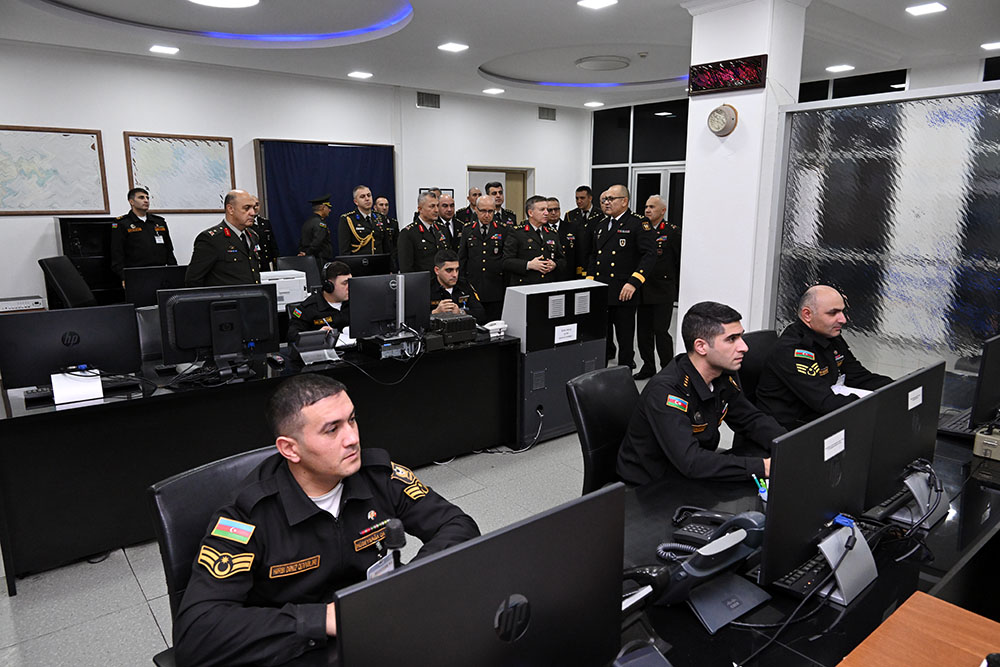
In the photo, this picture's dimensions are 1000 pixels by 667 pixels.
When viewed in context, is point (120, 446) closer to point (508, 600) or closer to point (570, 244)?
point (508, 600)

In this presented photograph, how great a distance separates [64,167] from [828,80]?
867 centimetres

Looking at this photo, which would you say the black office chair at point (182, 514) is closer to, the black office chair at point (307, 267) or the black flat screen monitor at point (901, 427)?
the black flat screen monitor at point (901, 427)

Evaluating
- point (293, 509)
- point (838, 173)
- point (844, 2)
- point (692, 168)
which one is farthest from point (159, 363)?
point (844, 2)

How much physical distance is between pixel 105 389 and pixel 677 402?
7.95 ft

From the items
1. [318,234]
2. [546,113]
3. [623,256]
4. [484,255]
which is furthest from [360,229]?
[546,113]

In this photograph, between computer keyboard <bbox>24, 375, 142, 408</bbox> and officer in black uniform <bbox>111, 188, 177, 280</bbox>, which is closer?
computer keyboard <bbox>24, 375, 142, 408</bbox>

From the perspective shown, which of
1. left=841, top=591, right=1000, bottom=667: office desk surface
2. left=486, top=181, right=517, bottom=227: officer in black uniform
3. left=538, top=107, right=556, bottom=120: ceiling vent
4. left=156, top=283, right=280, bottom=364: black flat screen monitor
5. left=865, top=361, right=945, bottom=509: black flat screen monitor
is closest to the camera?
left=841, top=591, right=1000, bottom=667: office desk surface

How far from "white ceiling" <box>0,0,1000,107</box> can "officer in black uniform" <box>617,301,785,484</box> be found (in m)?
3.20

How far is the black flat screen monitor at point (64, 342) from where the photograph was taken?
264 cm

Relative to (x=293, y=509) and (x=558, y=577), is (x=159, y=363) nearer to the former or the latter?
(x=293, y=509)

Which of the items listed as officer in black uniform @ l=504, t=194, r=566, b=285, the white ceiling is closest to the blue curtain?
the white ceiling

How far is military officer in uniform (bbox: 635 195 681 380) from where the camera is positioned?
5.77 meters

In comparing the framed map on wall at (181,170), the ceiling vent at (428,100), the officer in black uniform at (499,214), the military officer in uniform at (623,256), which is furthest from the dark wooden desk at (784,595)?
the ceiling vent at (428,100)

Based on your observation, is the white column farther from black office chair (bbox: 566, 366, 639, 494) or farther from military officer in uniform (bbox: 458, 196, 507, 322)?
black office chair (bbox: 566, 366, 639, 494)
